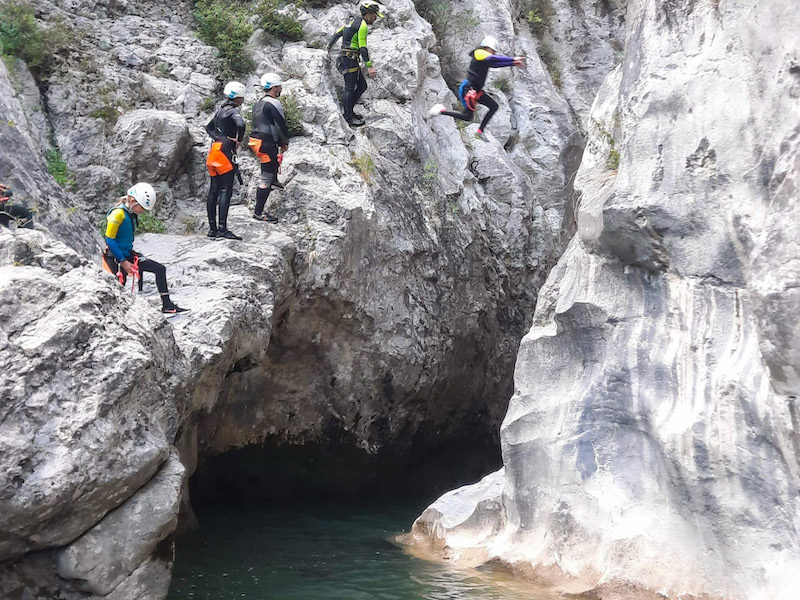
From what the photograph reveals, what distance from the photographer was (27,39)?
44.9ft

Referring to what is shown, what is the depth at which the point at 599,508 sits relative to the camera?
884 centimetres

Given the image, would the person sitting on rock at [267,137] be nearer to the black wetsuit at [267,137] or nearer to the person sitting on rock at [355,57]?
the black wetsuit at [267,137]

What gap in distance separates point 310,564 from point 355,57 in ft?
29.4

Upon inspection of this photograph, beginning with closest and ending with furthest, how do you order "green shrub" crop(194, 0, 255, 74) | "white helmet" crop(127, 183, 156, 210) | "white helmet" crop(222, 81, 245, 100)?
"white helmet" crop(127, 183, 156, 210), "white helmet" crop(222, 81, 245, 100), "green shrub" crop(194, 0, 255, 74)

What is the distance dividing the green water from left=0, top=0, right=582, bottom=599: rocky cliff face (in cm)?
130

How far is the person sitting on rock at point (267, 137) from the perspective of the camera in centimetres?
1227

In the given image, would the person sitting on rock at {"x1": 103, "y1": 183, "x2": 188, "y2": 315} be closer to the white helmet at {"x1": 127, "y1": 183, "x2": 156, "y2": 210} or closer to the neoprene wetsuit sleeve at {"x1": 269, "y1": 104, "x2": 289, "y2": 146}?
the white helmet at {"x1": 127, "y1": 183, "x2": 156, "y2": 210}

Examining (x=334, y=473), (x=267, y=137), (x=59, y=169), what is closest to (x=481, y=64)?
(x=267, y=137)

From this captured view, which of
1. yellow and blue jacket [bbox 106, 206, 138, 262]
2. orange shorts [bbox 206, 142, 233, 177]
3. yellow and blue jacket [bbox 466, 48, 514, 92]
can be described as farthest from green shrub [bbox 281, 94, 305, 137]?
yellow and blue jacket [bbox 106, 206, 138, 262]

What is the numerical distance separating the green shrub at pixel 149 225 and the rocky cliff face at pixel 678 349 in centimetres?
656

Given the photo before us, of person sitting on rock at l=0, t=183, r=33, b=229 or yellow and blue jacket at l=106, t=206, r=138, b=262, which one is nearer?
person sitting on rock at l=0, t=183, r=33, b=229

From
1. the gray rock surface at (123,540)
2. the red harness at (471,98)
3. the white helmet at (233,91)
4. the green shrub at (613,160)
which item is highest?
the red harness at (471,98)

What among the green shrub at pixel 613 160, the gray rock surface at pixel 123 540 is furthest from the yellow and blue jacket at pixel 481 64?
the gray rock surface at pixel 123 540

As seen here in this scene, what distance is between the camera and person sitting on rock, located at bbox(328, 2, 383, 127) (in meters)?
14.0
